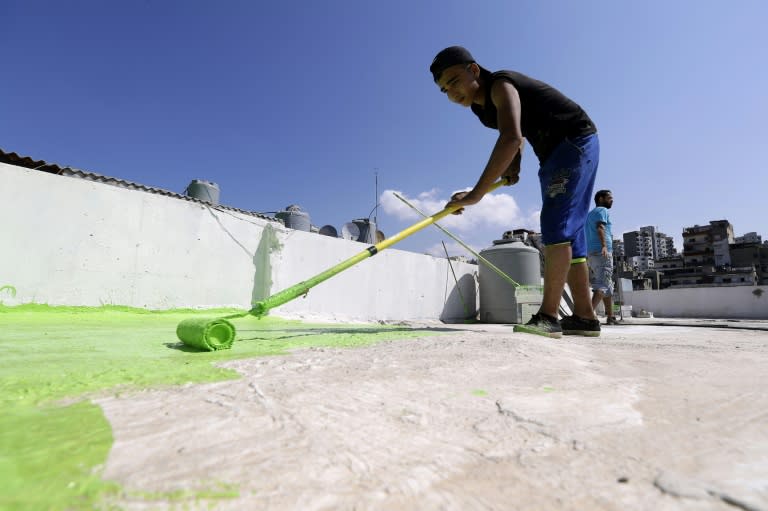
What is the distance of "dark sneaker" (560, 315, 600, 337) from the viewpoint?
236cm

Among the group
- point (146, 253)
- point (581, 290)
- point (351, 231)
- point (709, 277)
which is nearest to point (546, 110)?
point (581, 290)

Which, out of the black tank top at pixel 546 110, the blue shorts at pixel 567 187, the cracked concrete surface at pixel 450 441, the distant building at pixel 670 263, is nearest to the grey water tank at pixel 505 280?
the blue shorts at pixel 567 187

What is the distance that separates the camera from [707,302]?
1092 cm

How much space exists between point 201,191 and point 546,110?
8.97 meters

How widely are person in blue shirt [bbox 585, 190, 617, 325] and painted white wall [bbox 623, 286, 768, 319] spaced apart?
838 centimetres

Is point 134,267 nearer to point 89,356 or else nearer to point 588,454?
point 89,356

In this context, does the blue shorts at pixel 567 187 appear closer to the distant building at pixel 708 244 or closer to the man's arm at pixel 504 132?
the man's arm at pixel 504 132

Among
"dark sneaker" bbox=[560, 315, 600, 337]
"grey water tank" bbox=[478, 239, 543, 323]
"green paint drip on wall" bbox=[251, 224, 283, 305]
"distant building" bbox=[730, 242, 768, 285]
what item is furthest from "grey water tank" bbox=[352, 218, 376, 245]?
"distant building" bbox=[730, 242, 768, 285]

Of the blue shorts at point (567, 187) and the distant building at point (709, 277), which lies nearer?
the blue shorts at point (567, 187)

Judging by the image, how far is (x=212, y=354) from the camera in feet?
4.52

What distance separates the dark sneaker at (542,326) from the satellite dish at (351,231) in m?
7.70

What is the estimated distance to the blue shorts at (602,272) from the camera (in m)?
4.47

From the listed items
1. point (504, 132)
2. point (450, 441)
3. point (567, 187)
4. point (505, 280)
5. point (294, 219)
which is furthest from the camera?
point (294, 219)

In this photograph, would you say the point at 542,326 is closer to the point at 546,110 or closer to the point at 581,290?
the point at 581,290
